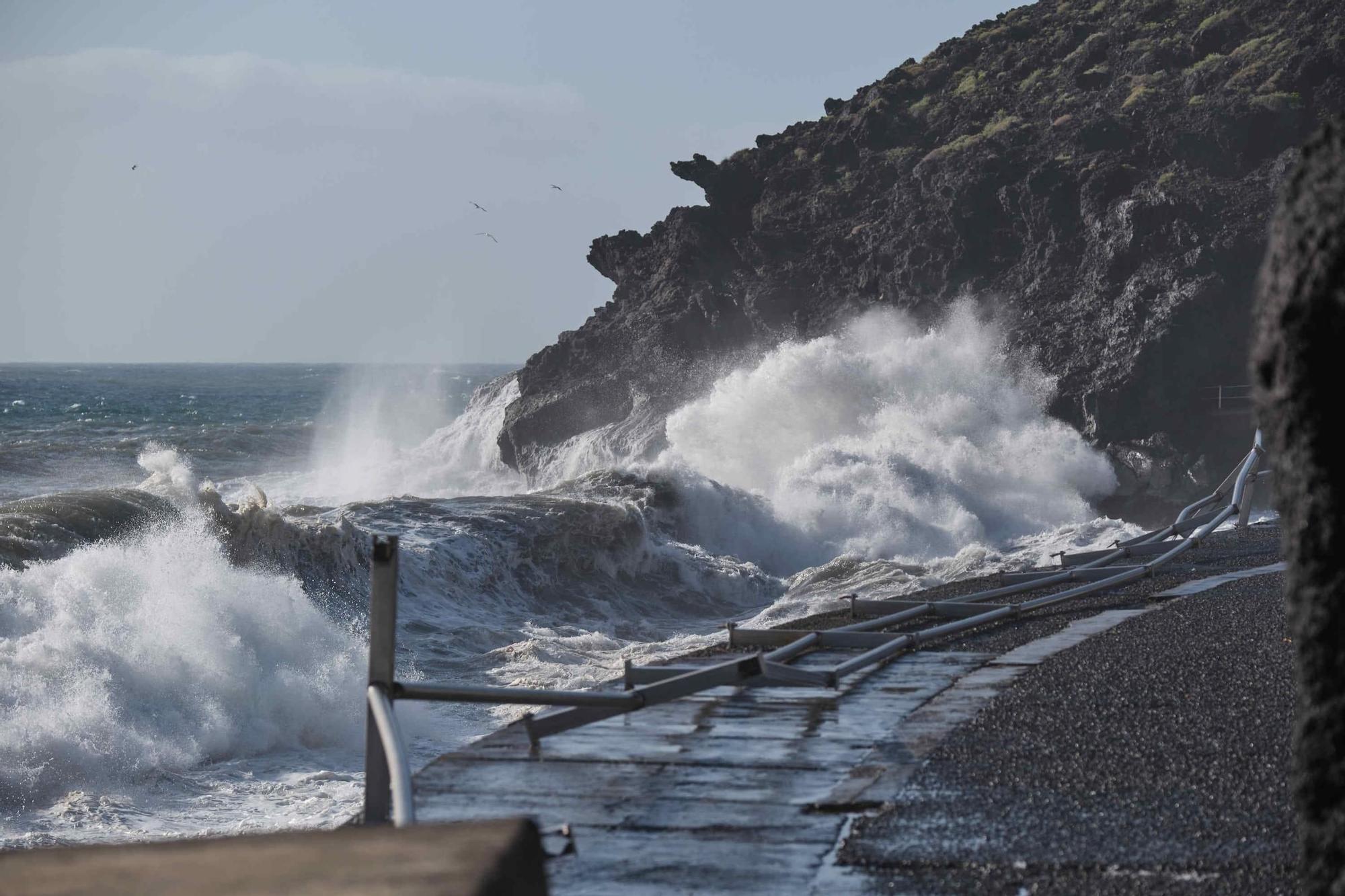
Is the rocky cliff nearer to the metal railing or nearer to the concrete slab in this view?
the metal railing

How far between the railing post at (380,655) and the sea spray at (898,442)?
23.5m

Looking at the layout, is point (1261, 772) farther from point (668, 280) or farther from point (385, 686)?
point (668, 280)

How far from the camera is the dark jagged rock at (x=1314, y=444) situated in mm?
2207

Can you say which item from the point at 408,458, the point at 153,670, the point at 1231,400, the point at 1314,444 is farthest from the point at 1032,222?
the point at 1314,444

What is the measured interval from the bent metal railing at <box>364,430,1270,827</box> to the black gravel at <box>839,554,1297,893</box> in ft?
3.33

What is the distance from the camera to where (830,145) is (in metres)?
53.8

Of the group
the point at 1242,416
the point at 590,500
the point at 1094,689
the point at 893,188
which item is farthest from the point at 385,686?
the point at 893,188

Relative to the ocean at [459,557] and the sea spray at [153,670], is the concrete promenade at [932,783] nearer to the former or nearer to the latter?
the ocean at [459,557]

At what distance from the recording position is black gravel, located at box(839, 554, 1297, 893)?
166 inches

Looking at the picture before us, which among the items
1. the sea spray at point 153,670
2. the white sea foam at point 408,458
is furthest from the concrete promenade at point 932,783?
the white sea foam at point 408,458

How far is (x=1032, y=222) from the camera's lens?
1681 inches

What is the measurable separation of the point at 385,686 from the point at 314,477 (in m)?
48.6

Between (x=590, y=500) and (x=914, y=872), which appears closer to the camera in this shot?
(x=914, y=872)

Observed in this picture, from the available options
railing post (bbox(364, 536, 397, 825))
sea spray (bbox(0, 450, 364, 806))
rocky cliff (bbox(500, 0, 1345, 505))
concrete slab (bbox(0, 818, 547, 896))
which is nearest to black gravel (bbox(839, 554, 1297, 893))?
railing post (bbox(364, 536, 397, 825))
